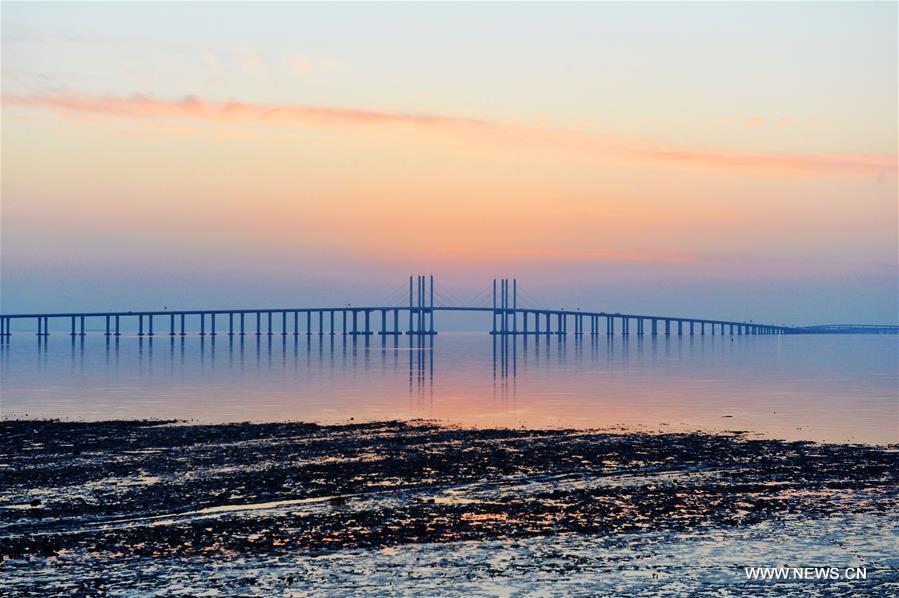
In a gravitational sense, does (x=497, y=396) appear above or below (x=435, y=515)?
below

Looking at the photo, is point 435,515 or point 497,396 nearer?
point 435,515

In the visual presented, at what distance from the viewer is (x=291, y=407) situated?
137 ft

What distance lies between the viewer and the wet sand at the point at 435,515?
43.7ft

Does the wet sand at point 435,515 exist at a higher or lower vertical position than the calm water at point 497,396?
higher

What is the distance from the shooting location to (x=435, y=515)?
677 inches

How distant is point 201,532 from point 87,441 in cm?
1404

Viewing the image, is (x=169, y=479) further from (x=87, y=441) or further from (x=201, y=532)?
(x=87, y=441)

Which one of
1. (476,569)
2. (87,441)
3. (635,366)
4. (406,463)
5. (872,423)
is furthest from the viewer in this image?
(635,366)

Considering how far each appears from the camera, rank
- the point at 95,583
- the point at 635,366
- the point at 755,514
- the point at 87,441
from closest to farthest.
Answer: the point at 95,583 → the point at 755,514 → the point at 87,441 → the point at 635,366

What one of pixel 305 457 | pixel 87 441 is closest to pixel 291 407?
pixel 87 441

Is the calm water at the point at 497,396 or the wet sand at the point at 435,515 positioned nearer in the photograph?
the wet sand at the point at 435,515

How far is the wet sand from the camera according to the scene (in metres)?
13.3

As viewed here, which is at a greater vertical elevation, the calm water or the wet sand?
the wet sand

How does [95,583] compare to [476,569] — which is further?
[476,569]
